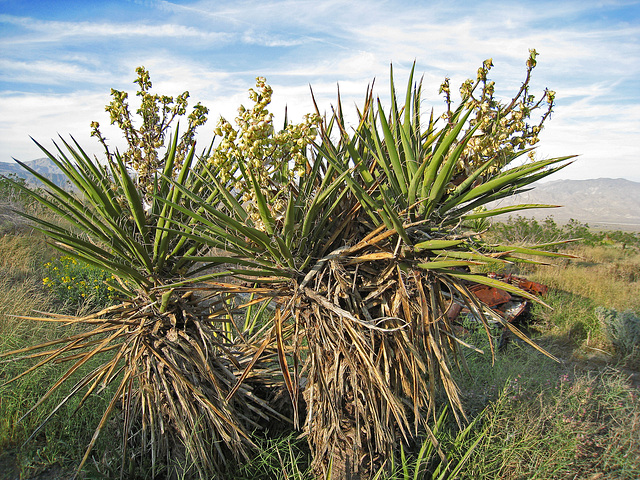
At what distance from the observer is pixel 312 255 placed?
2295 millimetres

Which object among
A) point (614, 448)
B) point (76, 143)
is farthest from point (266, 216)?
point (614, 448)

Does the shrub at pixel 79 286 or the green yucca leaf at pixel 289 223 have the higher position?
the green yucca leaf at pixel 289 223

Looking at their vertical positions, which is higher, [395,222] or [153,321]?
[395,222]

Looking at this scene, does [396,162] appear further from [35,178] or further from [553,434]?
[35,178]

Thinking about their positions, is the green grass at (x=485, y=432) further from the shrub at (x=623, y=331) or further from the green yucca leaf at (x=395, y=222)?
the shrub at (x=623, y=331)

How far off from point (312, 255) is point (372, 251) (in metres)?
0.34

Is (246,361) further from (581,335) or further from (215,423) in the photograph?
(581,335)

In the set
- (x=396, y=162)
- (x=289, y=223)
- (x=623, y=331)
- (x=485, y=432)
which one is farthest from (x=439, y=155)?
(x=623, y=331)

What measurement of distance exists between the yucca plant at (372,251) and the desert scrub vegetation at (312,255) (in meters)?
0.01

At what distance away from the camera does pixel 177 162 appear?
8.63 ft

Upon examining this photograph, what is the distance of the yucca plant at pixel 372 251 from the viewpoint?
2.06 meters

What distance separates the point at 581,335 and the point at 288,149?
7.17 m

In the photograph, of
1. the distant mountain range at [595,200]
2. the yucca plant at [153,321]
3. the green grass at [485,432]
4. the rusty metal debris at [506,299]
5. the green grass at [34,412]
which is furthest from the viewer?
the distant mountain range at [595,200]

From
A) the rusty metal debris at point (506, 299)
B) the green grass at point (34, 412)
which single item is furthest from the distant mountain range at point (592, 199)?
the green grass at point (34, 412)
